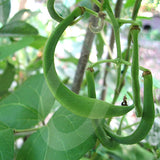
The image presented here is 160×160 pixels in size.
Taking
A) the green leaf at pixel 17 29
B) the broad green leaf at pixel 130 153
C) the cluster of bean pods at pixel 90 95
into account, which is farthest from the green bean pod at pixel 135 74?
the green leaf at pixel 17 29

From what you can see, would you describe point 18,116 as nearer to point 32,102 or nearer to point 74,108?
point 32,102

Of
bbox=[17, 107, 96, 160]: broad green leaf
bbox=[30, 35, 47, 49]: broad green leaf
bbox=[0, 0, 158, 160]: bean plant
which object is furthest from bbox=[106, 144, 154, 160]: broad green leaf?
bbox=[30, 35, 47, 49]: broad green leaf

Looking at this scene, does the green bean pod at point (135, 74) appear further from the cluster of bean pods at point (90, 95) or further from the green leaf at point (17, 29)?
the green leaf at point (17, 29)

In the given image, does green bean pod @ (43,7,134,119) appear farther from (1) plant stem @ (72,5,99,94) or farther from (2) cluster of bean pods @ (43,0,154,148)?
(1) plant stem @ (72,5,99,94)

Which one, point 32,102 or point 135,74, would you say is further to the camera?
point 32,102

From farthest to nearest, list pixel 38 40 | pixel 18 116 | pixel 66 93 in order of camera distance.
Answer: pixel 38 40 → pixel 18 116 → pixel 66 93

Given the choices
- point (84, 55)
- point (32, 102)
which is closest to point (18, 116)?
point (32, 102)

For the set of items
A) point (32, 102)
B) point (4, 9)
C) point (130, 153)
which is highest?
point (4, 9)
